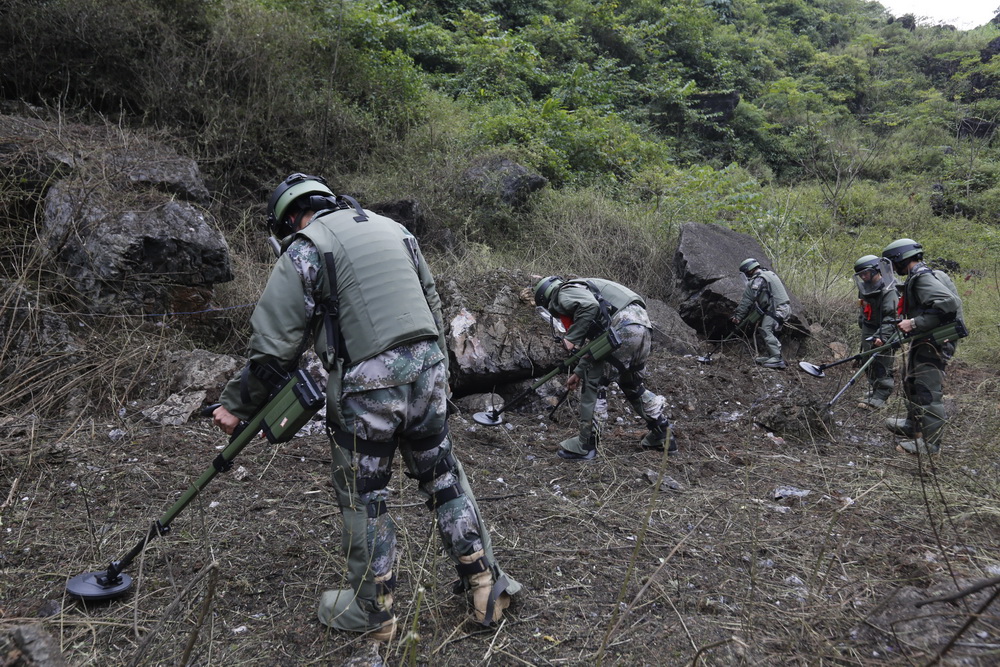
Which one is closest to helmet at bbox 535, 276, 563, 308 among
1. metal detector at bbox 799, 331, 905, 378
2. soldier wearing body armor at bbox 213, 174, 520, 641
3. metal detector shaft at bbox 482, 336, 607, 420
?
metal detector shaft at bbox 482, 336, 607, 420

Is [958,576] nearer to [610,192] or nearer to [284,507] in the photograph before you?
[284,507]

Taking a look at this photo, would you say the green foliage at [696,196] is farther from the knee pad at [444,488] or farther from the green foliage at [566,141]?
the knee pad at [444,488]

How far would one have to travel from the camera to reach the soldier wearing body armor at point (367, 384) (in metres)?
2.37

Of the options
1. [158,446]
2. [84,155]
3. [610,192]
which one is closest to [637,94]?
[610,192]

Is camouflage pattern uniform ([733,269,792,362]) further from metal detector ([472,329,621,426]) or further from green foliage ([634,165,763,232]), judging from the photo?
metal detector ([472,329,621,426])

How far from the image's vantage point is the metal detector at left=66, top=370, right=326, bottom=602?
236cm

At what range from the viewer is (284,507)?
11.8ft

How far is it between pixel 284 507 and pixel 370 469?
1481 mm

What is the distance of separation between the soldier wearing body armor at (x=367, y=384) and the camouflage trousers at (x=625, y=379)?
2471 millimetres

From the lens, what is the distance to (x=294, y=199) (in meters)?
2.64

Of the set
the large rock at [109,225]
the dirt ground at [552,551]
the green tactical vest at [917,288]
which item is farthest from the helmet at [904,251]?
the large rock at [109,225]

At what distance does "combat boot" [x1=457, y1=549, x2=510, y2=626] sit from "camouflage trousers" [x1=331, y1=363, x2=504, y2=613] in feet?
0.12

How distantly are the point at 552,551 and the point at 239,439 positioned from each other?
5.48 ft

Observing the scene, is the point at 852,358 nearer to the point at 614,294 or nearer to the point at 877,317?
the point at 877,317
